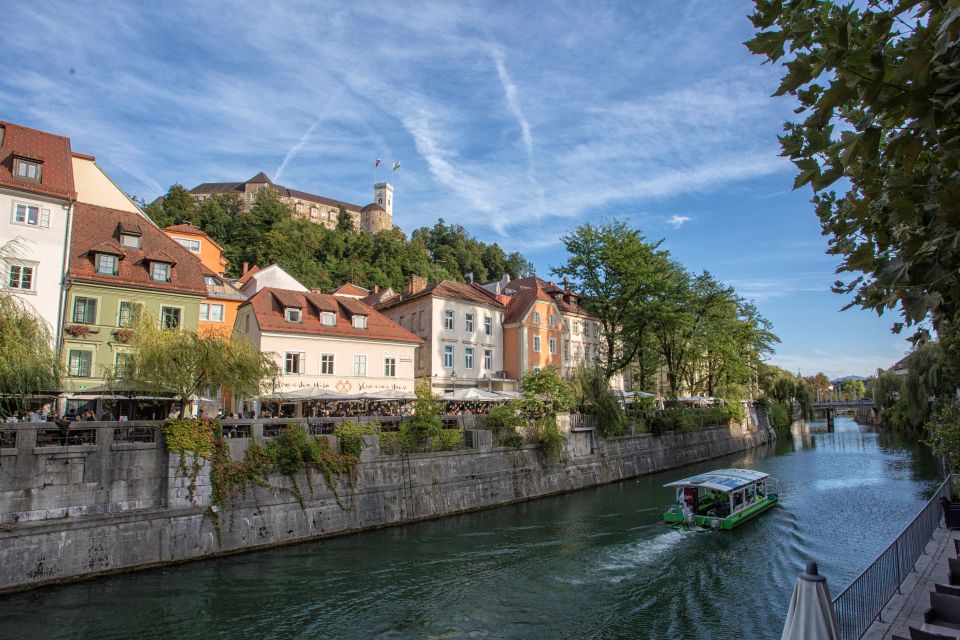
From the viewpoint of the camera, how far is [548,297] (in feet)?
175

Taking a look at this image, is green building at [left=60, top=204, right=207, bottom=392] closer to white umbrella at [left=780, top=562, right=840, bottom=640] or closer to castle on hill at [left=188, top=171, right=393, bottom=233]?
white umbrella at [left=780, top=562, right=840, bottom=640]

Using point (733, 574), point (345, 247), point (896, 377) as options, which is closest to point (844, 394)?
point (896, 377)

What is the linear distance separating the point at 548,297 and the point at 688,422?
16.1m

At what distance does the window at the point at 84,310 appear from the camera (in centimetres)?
2770

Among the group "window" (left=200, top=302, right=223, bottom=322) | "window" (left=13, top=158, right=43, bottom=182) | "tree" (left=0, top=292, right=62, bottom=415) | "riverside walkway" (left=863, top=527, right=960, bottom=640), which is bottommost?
"riverside walkway" (left=863, top=527, right=960, bottom=640)

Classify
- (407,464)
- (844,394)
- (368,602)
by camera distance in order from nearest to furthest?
(368,602) → (407,464) → (844,394)

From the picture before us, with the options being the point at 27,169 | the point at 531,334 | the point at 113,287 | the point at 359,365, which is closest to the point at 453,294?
the point at 531,334

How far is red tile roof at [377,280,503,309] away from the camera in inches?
1871

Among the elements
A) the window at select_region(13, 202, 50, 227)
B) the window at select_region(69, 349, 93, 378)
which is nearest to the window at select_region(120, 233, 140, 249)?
the window at select_region(13, 202, 50, 227)

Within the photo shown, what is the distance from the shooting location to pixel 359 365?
129ft

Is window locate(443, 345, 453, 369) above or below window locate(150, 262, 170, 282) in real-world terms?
below

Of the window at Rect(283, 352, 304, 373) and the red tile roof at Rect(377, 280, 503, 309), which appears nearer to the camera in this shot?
the window at Rect(283, 352, 304, 373)

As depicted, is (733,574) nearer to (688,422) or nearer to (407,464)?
(407,464)

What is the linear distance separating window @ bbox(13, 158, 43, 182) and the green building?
318 cm
